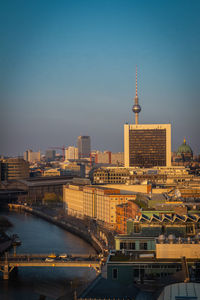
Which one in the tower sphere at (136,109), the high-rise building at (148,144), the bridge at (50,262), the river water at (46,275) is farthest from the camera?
the tower sphere at (136,109)

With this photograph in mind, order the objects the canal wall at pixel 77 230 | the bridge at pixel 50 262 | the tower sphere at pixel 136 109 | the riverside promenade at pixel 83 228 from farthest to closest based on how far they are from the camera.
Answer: the tower sphere at pixel 136 109 → the canal wall at pixel 77 230 → the riverside promenade at pixel 83 228 → the bridge at pixel 50 262

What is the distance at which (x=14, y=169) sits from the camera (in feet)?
224

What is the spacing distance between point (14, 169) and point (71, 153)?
93095 millimetres

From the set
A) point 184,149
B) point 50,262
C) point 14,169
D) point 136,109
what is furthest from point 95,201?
point 184,149

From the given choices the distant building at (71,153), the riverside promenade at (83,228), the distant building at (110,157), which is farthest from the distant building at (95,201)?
the distant building at (71,153)

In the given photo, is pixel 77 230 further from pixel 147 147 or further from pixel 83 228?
pixel 147 147

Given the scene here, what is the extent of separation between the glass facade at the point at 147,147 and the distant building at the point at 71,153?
332 ft

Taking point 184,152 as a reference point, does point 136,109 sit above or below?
above

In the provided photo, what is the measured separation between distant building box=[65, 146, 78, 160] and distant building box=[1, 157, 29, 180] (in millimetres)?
90333

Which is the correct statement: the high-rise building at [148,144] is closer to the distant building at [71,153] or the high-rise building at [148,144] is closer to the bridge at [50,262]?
the bridge at [50,262]

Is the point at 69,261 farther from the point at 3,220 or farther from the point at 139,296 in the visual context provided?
the point at 3,220

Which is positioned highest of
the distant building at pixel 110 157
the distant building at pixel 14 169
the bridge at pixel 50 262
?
the distant building at pixel 110 157

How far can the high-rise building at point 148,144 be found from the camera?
5781cm

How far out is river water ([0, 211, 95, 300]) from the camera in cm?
1792
